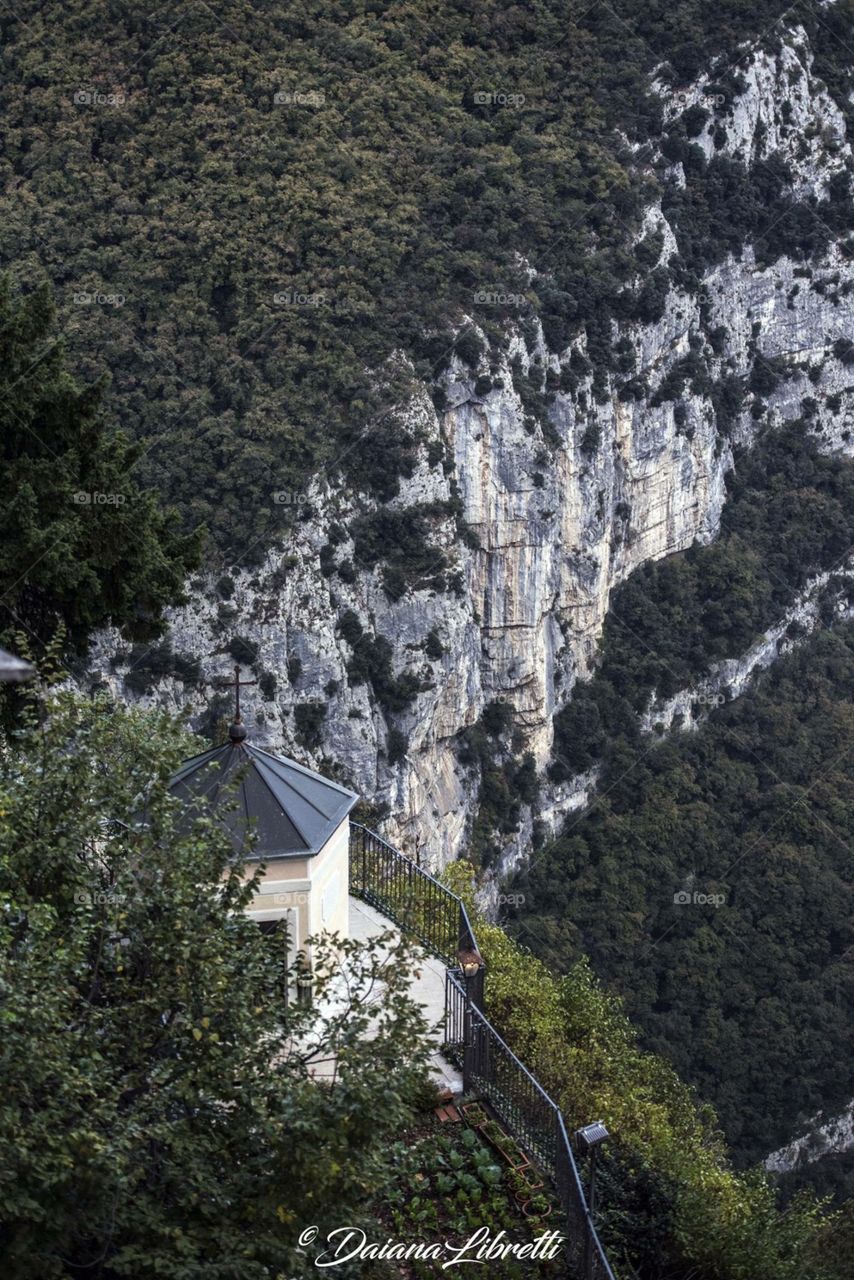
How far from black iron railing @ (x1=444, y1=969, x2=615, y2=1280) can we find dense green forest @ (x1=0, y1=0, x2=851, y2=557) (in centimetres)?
2806

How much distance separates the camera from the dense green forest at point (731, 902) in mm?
48875

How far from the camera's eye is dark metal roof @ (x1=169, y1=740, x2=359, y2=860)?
12367 mm

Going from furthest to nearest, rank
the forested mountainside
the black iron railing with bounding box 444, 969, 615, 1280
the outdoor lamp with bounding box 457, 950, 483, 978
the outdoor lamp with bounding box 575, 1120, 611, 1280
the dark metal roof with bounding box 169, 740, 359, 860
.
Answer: the forested mountainside
the outdoor lamp with bounding box 457, 950, 483, 978
the dark metal roof with bounding box 169, 740, 359, 860
the black iron railing with bounding box 444, 969, 615, 1280
the outdoor lamp with bounding box 575, 1120, 611, 1280

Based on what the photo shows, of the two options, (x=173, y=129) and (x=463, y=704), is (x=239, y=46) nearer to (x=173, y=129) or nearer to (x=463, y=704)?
(x=173, y=129)

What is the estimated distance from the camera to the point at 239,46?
49156mm

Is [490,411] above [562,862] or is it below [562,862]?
above

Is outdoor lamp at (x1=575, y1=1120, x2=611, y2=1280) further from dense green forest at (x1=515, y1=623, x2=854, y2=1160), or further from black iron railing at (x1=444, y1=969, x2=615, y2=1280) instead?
dense green forest at (x1=515, y1=623, x2=854, y2=1160)

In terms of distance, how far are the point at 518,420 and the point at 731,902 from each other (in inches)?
754

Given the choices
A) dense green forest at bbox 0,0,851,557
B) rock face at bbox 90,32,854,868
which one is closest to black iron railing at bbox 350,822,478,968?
rock face at bbox 90,32,854,868

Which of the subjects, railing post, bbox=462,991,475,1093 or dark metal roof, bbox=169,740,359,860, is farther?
railing post, bbox=462,991,475,1093

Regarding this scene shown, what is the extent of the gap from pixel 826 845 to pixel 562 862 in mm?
11049

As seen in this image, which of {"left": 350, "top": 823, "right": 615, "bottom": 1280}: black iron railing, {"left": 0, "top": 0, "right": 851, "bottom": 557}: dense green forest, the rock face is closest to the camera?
{"left": 350, "top": 823, "right": 615, "bottom": 1280}: black iron railing

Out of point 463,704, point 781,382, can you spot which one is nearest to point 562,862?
point 463,704

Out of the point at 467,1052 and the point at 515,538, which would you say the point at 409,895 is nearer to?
the point at 467,1052
